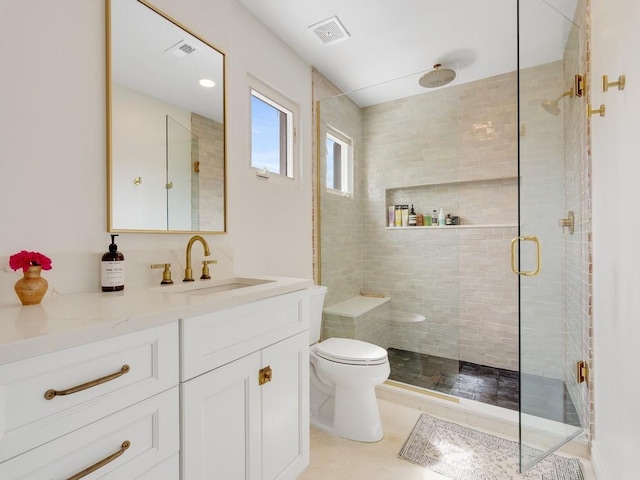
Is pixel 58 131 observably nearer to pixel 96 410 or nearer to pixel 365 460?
pixel 96 410

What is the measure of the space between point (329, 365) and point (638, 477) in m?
1.30

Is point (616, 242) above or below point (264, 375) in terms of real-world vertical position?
above

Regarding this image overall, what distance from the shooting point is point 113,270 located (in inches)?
47.1

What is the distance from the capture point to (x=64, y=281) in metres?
1.12

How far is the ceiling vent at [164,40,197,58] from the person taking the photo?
4.95 feet

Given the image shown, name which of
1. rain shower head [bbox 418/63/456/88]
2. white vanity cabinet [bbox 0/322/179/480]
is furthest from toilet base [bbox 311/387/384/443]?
rain shower head [bbox 418/63/456/88]

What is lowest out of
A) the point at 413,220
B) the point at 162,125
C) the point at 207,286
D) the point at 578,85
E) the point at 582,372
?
the point at 582,372

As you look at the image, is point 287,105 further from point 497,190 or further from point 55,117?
point 497,190

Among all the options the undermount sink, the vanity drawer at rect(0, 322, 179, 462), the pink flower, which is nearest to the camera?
the vanity drawer at rect(0, 322, 179, 462)

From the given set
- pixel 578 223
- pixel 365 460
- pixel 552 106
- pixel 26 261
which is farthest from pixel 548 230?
pixel 26 261

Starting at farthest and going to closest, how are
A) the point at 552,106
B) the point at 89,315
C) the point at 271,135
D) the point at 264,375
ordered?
1. the point at 271,135
2. the point at 552,106
3. the point at 264,375
4. the point at 89,315

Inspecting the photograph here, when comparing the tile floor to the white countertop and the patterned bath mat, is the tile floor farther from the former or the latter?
the white countertop

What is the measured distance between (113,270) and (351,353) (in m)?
1.31

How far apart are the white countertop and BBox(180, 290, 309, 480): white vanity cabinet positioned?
48 millimetres
